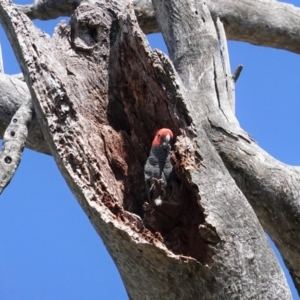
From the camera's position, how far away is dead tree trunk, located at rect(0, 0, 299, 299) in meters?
2.02

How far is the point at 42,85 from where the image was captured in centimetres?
227

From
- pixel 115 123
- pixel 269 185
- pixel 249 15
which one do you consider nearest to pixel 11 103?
pixel 115 123

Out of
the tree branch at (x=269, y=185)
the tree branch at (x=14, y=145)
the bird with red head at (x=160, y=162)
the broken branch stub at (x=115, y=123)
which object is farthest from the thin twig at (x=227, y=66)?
the tree branch at (x=14, y=145)

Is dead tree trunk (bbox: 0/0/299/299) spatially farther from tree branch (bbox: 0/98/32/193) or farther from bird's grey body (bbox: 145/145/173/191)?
tree branch (bbox: 0/98/32/193)

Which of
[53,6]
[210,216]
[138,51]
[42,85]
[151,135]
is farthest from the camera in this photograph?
[53,6]

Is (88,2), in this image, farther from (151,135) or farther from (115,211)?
(115,211)

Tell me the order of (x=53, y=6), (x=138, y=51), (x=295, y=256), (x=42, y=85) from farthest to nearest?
(x=53, y=6), (x=295, y=256), (x=138, y=51), (x=42, y=85)

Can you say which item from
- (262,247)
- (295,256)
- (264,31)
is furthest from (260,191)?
(264,31)

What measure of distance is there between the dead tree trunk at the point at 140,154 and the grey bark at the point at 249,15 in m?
1.56

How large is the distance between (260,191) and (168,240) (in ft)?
2.96

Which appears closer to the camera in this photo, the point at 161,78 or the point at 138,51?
the point at 161,78

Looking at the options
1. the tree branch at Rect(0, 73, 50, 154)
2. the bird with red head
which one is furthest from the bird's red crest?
the tree branch at Rect(0, 73, 50, 154)

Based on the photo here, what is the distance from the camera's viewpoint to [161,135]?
244 centimetres

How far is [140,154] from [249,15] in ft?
7.16
